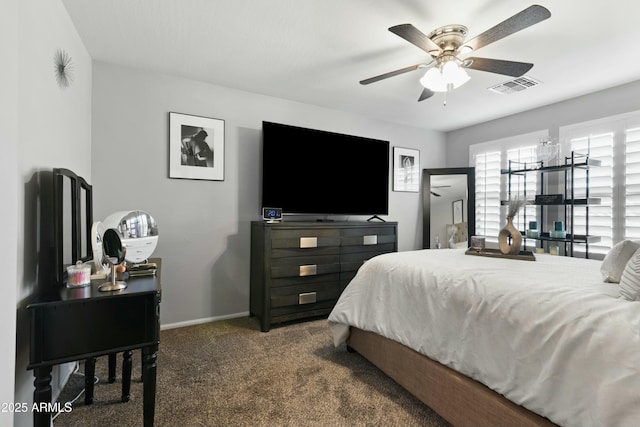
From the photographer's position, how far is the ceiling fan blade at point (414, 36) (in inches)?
67.1

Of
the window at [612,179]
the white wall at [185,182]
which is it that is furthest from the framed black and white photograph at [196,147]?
the window at [612,179]

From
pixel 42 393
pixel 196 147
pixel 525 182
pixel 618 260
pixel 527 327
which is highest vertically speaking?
pixel 196 147

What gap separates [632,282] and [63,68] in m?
3.10

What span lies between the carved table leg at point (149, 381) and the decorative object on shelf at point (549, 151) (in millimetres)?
4002

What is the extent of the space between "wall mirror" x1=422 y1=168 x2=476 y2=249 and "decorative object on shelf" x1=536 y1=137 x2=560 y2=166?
95 centimetres

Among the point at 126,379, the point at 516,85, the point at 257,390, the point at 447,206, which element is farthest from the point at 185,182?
the point at 447,206

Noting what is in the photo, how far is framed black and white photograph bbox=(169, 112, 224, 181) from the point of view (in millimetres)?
2928

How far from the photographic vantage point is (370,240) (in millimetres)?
3510

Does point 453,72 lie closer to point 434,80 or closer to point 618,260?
point 434,80

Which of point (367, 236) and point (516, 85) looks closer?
point (516, 85)

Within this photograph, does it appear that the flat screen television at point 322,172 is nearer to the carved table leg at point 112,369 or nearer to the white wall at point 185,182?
the white wall at point 185,182

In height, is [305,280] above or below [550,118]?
below

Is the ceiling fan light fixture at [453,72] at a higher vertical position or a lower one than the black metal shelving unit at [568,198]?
higher

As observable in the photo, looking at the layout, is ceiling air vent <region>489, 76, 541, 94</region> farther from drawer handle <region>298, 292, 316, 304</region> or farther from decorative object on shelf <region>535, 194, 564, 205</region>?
drawer handle <region>298, 292, 316, 304</region>
